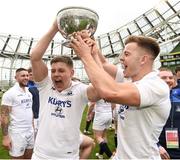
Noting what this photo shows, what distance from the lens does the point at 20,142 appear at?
5977 millimetres

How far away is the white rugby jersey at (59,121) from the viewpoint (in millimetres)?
3348

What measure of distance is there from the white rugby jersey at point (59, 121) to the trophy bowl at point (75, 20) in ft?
3.18

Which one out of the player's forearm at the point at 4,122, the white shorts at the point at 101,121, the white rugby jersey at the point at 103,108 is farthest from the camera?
the white rugby jersey at the point at 103,108

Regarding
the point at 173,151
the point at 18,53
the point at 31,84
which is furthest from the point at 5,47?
the point at 173,151

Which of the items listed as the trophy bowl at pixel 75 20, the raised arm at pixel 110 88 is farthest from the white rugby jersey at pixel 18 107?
the raised arm at pixel 110 88

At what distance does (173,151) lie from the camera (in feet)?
13.4

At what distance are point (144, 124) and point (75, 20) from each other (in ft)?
3.18

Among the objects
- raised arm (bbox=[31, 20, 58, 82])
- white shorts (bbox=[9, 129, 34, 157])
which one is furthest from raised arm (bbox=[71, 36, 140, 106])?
white shorts (bbox=[9, 129, 34, 157])

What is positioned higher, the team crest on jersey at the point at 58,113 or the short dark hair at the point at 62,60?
the short dark hair at the point at 62,60

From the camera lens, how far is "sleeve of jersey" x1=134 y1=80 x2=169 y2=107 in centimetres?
235

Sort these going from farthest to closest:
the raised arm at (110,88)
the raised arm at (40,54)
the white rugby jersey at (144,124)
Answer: the raised arm at (40,54)
the white rugby jersey at (144,124)
the raised arm at (110,88)

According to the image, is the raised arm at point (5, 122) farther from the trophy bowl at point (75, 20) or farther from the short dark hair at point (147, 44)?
the short dark hair at point (147, 44)

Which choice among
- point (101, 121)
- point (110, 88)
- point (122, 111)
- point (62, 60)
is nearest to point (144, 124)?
point (122, 111)

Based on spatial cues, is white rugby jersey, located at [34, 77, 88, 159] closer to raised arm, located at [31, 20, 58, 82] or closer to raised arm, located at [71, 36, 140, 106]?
raised arm, located at [31, 20, 58, 82]
